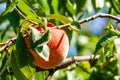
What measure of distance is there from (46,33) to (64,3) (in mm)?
565

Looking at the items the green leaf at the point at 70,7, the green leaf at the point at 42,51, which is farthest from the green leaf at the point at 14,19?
the green leaf at the point at 70,7

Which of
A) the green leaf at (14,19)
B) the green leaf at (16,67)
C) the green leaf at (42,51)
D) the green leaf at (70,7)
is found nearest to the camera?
the green leaf at (42,51)

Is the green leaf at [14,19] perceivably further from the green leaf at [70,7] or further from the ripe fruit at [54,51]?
the green leaf at [70,7]

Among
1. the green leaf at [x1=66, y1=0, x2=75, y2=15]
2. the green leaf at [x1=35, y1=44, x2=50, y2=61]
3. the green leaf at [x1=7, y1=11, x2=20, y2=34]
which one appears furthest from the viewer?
the green leaf at [x1=66, y1=0, x2=75, y2=15]

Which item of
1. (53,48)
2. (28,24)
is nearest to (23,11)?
(28,24)

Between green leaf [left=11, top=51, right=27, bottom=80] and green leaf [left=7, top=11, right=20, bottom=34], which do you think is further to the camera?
green leaf [left=7, top=11, right=20, bottom=34]

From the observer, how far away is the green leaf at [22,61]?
137cm

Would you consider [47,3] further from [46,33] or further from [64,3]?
[46,33]

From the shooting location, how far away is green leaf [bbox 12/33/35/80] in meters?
1.37

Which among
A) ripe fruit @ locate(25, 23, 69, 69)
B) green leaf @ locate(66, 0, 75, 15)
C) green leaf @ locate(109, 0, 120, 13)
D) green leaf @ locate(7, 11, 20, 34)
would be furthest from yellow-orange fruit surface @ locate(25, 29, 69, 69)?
green leaf @ locate(109, 0, 120, 13)

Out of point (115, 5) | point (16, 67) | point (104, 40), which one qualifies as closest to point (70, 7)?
point (115, 5)

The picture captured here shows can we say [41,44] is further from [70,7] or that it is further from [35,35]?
[70,7]

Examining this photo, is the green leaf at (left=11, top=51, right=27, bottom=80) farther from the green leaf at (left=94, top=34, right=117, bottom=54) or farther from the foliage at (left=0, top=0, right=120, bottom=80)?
the green leaf at (left=94, top=34, right=117, bottom=54)

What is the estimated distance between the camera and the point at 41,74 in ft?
5.65
